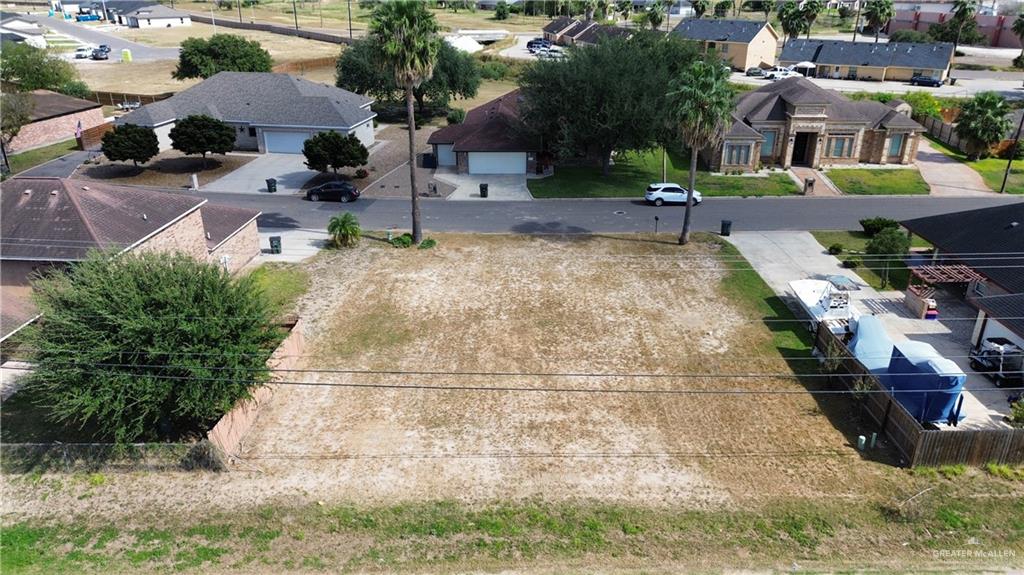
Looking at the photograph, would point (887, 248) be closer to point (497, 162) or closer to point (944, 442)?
point (944, 442)

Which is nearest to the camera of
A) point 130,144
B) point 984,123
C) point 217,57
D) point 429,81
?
point 130,144

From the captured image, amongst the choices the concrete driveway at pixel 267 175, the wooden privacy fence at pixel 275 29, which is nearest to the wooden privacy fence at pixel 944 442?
the concrete driveway at pixel 267 175

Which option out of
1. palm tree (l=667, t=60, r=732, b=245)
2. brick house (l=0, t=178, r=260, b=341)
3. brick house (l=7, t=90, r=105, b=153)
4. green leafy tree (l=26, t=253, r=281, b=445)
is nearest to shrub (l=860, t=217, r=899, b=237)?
palm tree (l=667, t=60, r=732, b=245)

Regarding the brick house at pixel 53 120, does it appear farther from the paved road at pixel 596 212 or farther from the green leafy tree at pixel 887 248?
the green leafy tree at pixel 887 248

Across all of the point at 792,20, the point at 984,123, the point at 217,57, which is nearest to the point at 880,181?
the point at 984,123

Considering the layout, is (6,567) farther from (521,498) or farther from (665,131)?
(665,131)

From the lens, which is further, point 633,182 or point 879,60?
point 879,60
